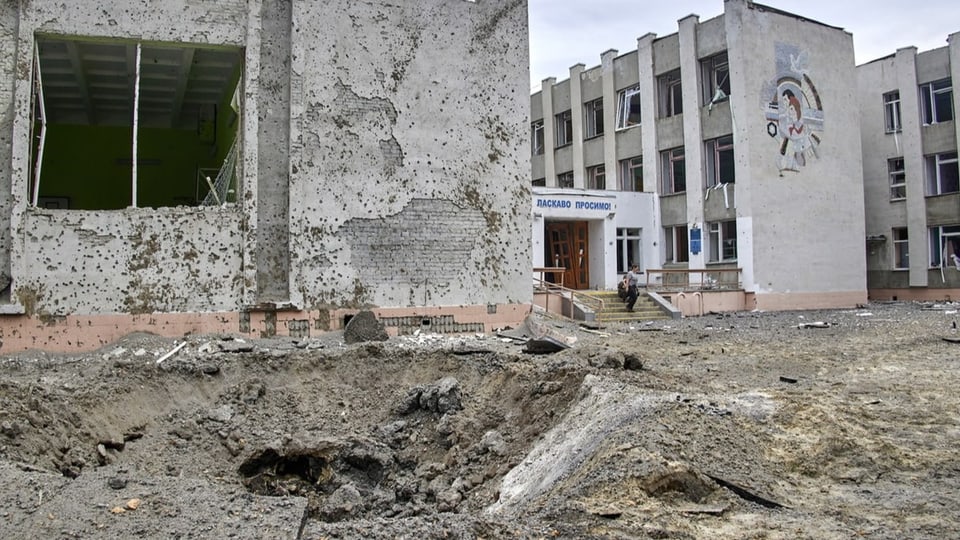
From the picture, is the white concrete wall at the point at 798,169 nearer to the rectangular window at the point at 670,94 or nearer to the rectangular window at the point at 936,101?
the rectangular window at the point at 670,94

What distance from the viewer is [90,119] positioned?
19.2 metres

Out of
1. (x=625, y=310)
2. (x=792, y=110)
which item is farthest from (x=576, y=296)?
(x=792, y=110)

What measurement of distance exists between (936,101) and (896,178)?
129 inches

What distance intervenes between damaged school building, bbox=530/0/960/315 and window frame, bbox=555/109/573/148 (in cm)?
166

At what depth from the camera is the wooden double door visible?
91.9ft

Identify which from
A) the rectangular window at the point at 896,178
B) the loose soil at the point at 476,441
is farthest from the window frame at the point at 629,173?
the loose soil at the point at 476,441

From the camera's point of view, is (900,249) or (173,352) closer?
(173,352)

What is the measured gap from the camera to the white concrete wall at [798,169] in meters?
25.3

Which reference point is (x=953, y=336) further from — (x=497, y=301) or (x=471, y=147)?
(x=471, y=147)

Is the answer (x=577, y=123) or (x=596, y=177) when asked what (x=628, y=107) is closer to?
(x=577, y=123)

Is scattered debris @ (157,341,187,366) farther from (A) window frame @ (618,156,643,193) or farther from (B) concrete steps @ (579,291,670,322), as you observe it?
(A) window frame @ (618,156,643,193)

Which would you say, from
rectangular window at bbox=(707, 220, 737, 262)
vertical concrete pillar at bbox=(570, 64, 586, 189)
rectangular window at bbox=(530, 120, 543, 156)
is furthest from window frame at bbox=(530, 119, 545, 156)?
rectangular window at bbox=(707, 220, 737, 262)

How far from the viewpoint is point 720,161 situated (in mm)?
26750

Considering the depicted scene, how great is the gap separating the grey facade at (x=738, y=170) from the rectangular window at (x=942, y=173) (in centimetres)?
355
